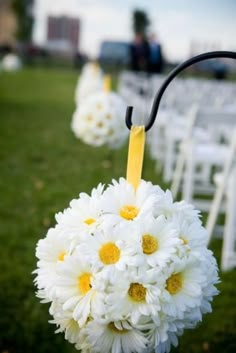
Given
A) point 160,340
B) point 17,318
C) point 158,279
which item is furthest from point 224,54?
point 17,318

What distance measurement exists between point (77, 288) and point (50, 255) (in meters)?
0.15

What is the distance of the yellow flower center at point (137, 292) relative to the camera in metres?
1.34

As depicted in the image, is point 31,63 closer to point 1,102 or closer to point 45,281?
point 1,102

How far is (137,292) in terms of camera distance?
1.34 m

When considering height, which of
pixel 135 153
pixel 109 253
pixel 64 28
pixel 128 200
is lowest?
pixel 109 253

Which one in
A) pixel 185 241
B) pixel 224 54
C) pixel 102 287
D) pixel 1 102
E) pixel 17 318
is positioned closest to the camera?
pixel 102 287

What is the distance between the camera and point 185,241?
56.6 inches

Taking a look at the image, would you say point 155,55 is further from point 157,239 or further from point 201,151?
point 157,239

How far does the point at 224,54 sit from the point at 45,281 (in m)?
0.85

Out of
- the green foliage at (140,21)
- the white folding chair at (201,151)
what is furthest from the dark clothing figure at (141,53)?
the green foliage at (140,21)

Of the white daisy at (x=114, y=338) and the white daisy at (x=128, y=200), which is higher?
the white daisy at (x=128, y=200)

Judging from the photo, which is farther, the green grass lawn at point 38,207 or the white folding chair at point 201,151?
the white folding chair at point 201,151

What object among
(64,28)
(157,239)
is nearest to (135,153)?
(157,239)

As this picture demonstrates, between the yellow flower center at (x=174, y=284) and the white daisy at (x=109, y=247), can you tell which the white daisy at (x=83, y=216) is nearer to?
the white daisy at (x=109, y=247)
